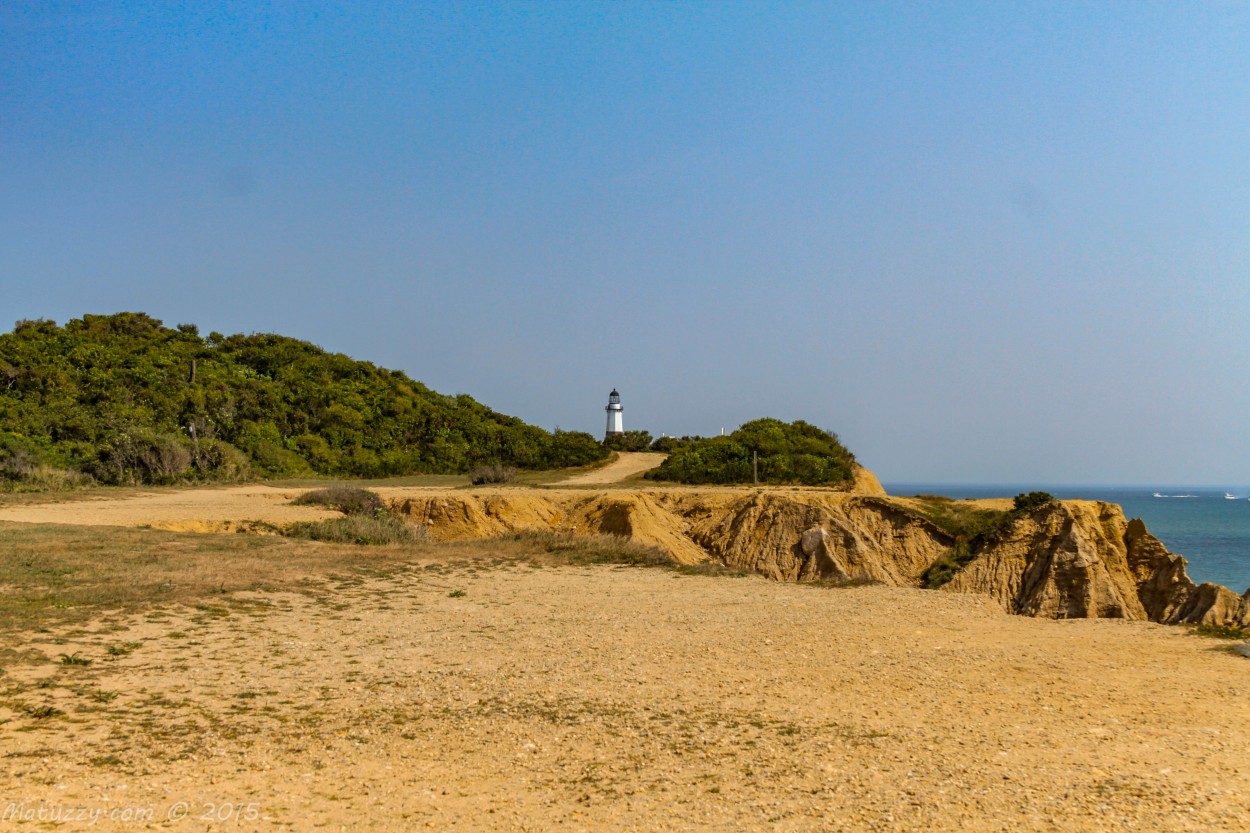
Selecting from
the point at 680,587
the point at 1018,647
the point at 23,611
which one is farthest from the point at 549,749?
the point at 680,587

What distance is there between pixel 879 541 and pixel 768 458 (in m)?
13.4

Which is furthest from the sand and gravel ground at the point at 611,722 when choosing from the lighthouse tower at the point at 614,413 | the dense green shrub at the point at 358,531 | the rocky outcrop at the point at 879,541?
the lighthouse tower at the point at 614,413

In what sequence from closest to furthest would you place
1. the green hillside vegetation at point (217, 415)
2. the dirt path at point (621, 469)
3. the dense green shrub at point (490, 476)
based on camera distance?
the green hillside vegetation at point (217, 415) < the dense green shrub at point (490, 476) < the dirt path at point (621, 469)

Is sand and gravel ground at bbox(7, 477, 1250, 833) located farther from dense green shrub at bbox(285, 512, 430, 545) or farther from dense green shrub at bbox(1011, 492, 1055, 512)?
dense green shrub at bbox(1011, 492, 1055, 512)

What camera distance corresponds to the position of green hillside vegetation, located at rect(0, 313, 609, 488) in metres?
32.2

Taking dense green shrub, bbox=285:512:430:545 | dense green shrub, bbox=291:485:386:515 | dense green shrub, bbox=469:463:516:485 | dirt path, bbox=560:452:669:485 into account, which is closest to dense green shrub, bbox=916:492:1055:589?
dense green shrub, bbox=285:512:430:545

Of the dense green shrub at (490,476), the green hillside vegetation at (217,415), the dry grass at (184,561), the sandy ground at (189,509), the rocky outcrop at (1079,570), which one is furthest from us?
the dense green shrub at (490,476)

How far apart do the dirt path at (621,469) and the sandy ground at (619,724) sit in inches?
890

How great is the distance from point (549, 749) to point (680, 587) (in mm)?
8966

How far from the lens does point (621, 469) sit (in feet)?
131

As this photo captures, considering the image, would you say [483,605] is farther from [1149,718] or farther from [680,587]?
[1149,718]

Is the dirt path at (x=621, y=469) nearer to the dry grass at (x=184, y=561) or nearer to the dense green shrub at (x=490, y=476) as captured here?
the dense green shrub at (x=490, y=476)

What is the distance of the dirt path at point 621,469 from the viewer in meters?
35.3

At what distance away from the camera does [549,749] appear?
681 cm
